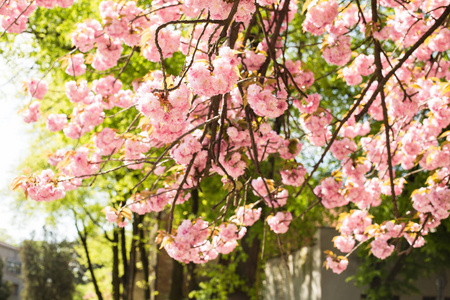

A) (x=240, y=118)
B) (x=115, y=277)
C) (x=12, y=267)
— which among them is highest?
(x=12, y=267)

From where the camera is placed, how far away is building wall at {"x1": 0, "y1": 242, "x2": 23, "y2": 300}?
43.6m

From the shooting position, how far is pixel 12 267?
4475cm

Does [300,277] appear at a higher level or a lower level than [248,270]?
higher

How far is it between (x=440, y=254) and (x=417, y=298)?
12.1ft

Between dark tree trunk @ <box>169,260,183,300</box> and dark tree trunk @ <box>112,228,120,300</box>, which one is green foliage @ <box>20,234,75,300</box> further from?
dark tree trunk @ <box>169,260,183,300</box>

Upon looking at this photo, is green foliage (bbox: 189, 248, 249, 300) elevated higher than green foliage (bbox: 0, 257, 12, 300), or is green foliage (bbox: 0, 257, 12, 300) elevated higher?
green foliage (bbox: 0, 257, 12, 300)

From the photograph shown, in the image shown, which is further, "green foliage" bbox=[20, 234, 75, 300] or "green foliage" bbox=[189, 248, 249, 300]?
"green foliage" bbox=[20, 234, 75, 300]

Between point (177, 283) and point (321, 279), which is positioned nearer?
A: point (177, 283)

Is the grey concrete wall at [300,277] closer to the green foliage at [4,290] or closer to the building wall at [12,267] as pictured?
the green foliage at [4,290]

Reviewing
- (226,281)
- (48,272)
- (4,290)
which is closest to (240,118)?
(226,281)

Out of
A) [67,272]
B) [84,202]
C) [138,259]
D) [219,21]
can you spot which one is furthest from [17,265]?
[219,21]

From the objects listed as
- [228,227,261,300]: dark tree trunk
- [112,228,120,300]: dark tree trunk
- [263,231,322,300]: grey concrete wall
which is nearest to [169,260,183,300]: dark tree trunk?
[228,227,261,300]: dark tree trunk

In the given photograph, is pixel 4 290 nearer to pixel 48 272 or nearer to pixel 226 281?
pixel 48 272

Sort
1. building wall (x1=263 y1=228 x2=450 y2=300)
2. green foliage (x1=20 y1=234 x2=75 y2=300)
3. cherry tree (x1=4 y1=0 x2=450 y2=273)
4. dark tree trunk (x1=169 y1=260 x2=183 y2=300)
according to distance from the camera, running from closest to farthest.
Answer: cherry tree (x1=4 y1=0 x2=450 y2=273) < dark tree trunk (x1=169 y1=260 x2=183 y2=300) < building wall (x1=263 y1=228 x2=450 y2=300) < green foliage (x1=20 y1=234 x2=75 y2=300)
